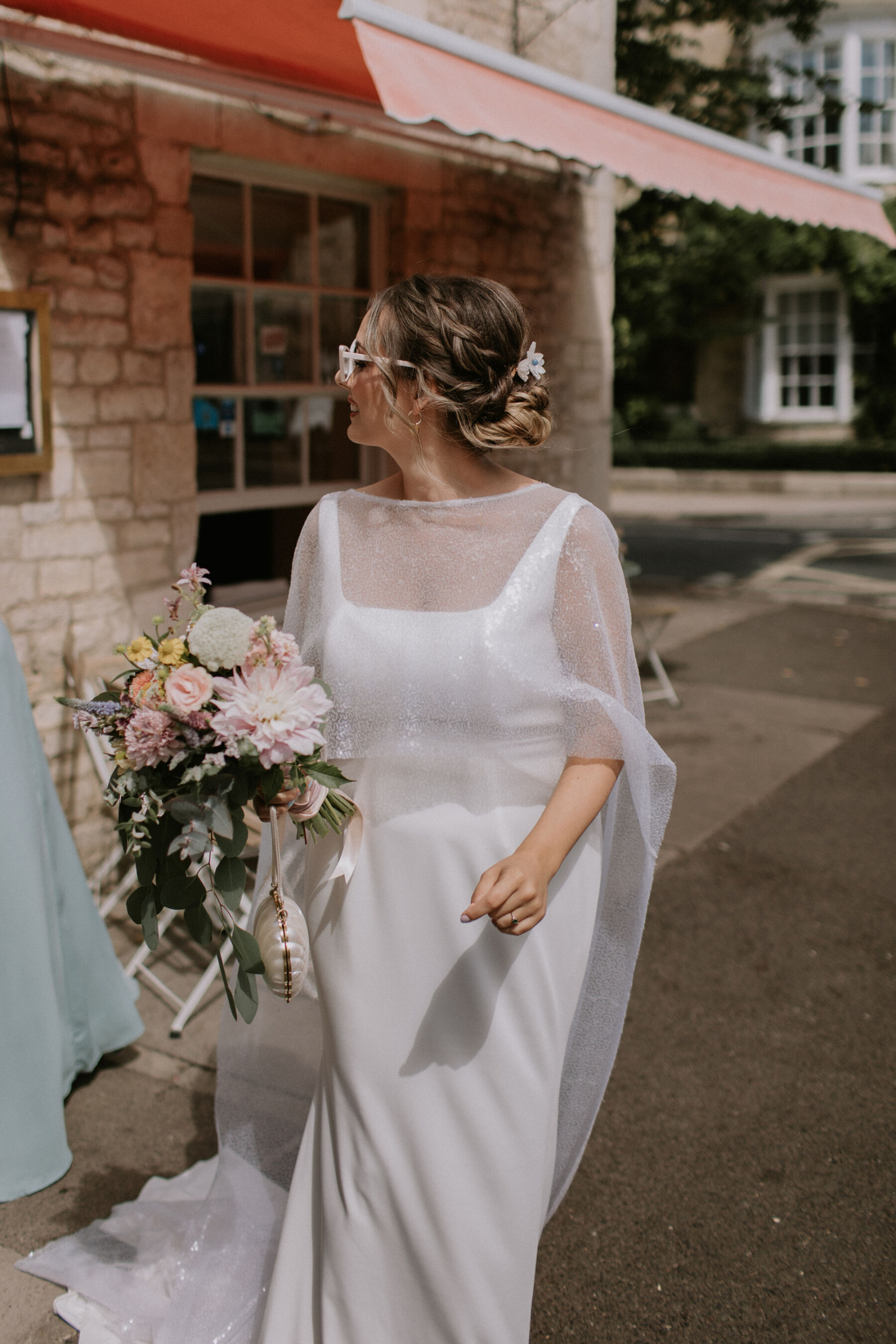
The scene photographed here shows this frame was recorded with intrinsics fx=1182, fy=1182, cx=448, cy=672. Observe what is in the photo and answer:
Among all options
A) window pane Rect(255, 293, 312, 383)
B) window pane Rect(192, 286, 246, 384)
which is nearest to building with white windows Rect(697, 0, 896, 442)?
window pane Rect(255, 293, 312, 383)

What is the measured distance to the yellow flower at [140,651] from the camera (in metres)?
1.92

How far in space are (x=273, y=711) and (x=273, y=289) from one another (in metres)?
4.32

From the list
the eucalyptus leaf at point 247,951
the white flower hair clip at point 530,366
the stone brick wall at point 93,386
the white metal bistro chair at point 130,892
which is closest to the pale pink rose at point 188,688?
the eucalyptus leaf at point 247,951

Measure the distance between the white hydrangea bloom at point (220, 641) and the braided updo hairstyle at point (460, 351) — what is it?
500 mm

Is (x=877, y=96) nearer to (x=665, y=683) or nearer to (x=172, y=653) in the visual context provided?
(x=665, y=683)

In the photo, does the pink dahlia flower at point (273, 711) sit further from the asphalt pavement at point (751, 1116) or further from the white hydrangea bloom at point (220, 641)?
the asphalt pavement at point (751, 1116)

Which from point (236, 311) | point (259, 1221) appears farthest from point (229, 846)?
point (236, 311)

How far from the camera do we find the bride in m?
2.01

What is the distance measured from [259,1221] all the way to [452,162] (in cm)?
562

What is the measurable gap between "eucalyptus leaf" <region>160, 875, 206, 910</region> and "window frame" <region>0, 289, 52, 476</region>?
9.06 feet

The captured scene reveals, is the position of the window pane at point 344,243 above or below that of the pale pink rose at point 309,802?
above

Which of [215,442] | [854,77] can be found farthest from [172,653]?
[854,77]

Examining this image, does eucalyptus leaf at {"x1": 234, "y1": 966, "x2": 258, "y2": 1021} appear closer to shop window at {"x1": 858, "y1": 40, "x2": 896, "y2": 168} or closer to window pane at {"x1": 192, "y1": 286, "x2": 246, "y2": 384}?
window pane at {"x1": 192, "y1": 286, "x2": 246, "y2": 384}

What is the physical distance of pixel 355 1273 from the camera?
205 centimetres
